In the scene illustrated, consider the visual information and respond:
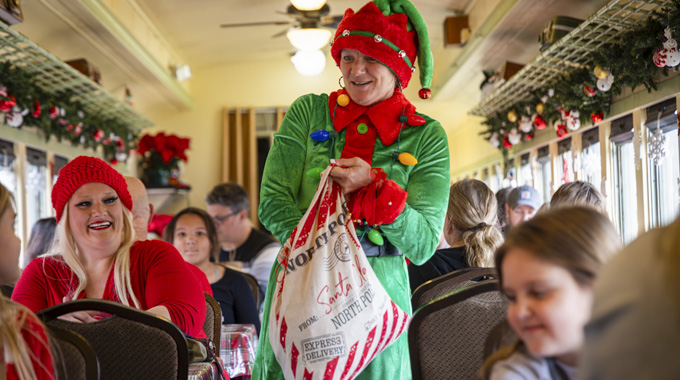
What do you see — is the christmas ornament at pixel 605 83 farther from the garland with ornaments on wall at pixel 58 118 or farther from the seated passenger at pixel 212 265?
the garland with ornaments on wall at pixel 58 118

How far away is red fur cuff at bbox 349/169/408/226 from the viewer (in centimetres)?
163

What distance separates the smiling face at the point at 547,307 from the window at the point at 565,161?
16.2 ft

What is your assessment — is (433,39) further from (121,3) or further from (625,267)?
(625,267)

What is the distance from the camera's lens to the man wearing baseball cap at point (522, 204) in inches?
193

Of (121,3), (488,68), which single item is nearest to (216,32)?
(121,3)

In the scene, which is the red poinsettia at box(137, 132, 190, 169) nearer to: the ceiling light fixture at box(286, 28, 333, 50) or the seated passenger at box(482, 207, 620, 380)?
the ceiling light fixture at box(286, 28, 333, 50)

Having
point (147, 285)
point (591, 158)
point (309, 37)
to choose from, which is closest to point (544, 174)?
point (591, 158)

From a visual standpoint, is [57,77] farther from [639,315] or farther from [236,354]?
[639,315]

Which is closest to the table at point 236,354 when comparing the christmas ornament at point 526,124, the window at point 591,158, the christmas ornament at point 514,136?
the window at point 591,158

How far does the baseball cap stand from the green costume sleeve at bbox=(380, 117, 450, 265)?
319 cm

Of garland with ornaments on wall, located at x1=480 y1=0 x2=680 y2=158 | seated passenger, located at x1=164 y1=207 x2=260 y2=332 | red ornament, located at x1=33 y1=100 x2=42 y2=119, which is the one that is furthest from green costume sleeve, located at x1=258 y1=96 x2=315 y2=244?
red ornament, located at x1=33 y1=100 x2=42 y2=119

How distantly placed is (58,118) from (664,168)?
14.8 feet

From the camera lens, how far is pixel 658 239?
665mm

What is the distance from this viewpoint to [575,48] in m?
4.44
